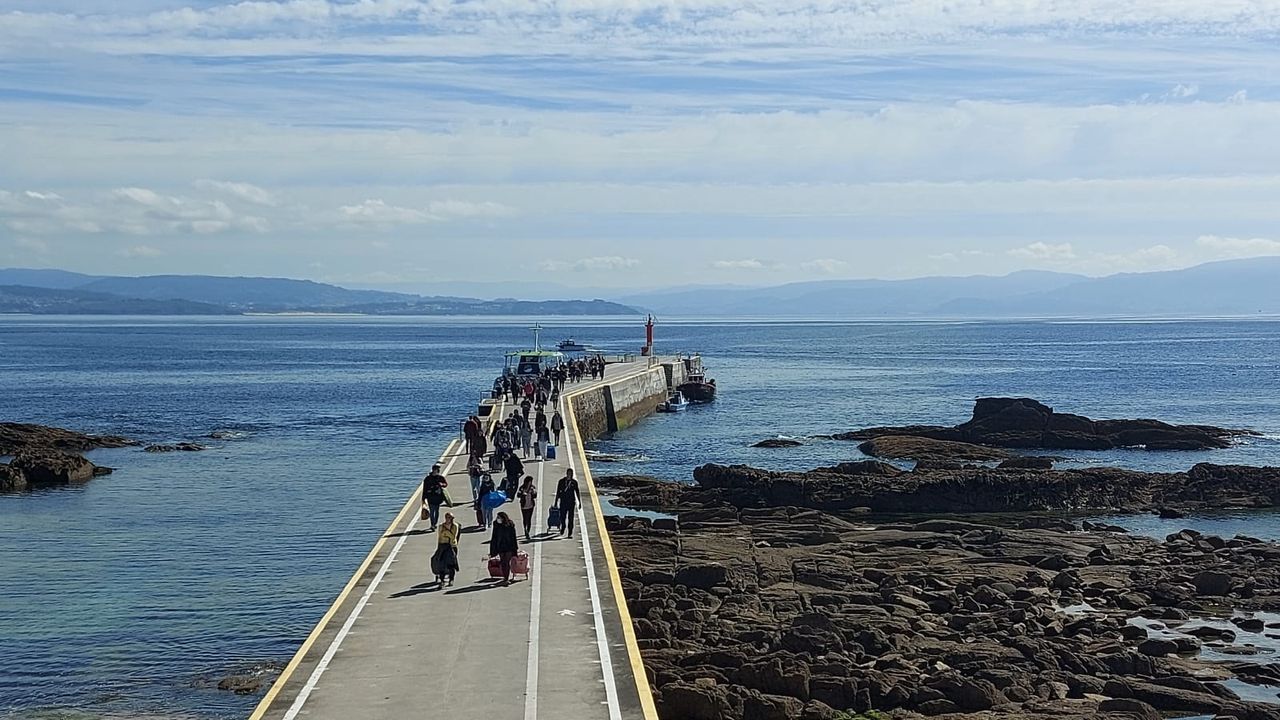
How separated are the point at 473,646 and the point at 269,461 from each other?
36175mm

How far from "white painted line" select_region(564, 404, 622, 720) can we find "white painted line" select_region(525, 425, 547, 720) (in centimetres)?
76

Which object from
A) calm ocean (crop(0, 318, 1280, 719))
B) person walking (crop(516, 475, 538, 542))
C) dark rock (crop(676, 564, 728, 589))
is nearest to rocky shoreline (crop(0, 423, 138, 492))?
calm ocean (crop(0, 318, 1280, 719))

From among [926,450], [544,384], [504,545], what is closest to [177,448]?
[544,384]

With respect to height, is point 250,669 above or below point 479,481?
below

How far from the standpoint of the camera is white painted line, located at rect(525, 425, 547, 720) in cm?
1616

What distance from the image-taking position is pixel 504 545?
2211cm

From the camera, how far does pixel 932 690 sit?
1989cm

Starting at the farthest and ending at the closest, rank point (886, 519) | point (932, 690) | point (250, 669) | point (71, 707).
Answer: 1. point (886, 519)
2. point (250, 669)
3. point (71, 707)
4. point (932, 690)

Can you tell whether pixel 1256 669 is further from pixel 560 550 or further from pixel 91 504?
pixel 91 504

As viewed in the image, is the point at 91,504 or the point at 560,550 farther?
the point at 91,504

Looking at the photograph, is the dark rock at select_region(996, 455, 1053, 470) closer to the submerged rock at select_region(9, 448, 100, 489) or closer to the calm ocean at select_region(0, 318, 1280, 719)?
the calm ocean at select_region(0, 318, 1280, 719)

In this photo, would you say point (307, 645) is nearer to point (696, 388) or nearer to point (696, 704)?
point (696, 704)

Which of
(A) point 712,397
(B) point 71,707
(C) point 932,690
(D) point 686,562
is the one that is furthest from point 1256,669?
(A) point 712,397

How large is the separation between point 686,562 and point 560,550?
499cm
